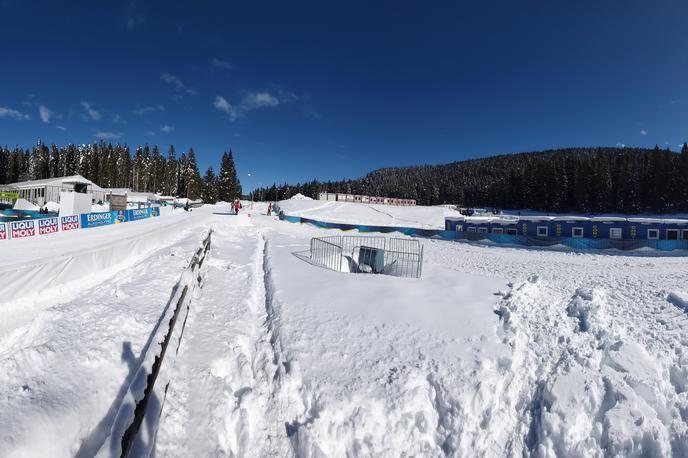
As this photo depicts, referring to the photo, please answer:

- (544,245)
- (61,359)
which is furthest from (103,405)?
(544,245)

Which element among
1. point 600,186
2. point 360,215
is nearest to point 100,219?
point 360,215

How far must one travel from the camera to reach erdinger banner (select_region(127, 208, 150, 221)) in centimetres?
3542

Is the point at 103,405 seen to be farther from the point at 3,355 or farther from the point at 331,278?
the point at 331,278

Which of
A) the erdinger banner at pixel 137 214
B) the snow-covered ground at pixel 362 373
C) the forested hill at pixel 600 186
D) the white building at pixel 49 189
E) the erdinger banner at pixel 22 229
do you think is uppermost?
the forested hill at pixel 600 186

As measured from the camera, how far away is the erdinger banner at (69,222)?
23.6m

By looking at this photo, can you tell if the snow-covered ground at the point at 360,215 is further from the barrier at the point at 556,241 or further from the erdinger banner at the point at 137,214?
the barrier at the point at 556,241

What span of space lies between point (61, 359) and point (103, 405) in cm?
144

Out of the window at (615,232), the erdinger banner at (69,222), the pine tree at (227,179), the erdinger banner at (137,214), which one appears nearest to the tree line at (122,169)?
the pine tree at (227,179)

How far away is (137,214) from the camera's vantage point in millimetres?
37438

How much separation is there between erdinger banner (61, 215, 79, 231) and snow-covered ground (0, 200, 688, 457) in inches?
795

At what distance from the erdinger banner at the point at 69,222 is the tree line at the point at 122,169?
61358mm

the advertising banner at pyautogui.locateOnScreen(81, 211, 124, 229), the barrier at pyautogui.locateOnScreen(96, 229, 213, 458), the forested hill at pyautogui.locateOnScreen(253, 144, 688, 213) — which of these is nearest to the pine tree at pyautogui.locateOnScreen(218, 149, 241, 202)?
the advertising banner at pyautogui.locateOnScreen(81, 211, 124, 229)

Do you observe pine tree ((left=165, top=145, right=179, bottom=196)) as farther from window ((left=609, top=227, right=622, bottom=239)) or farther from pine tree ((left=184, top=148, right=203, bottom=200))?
window ((left=609, top=227, right=622, bottom=239))

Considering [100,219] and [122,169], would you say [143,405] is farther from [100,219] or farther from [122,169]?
[122,169]
